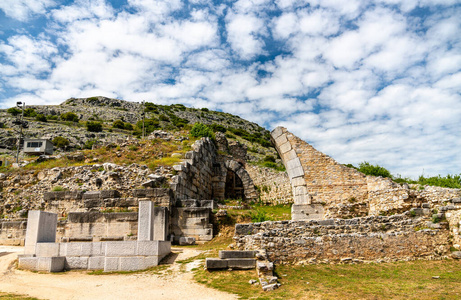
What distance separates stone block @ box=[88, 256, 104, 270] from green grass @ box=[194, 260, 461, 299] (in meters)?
3.47

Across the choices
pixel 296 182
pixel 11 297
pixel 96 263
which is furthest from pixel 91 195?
pixel 296 182

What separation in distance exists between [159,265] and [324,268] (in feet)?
15.7

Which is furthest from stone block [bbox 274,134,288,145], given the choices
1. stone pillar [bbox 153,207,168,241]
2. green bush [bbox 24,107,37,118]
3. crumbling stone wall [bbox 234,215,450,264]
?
green bush [bbox 24,107,37,118]

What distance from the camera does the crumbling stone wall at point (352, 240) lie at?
8242 millimetres

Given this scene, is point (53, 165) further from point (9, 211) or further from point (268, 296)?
point (268, 296)

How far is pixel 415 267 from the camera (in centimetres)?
778

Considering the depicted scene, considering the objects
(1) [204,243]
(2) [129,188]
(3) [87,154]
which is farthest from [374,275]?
(3) [87,154]

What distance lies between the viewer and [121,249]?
9484 mm

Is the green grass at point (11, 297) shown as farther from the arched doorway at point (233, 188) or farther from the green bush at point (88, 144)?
the green bush at point (88, 144)

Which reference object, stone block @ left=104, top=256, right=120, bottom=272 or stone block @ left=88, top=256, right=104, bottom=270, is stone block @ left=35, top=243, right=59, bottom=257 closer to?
stone block @ left=88, top=256, right=104, bottom=270

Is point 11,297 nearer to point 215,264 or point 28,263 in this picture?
point 28,263

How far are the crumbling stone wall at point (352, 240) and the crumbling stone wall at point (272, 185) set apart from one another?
550 inches

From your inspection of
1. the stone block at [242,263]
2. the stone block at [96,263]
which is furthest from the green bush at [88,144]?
the stone block at [242,263]

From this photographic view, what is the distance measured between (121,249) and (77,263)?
164 centimetres
